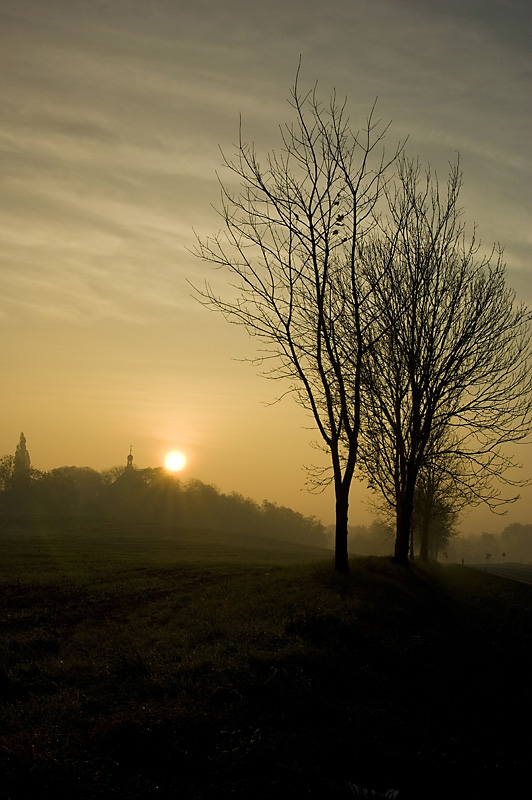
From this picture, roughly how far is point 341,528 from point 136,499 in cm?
13250

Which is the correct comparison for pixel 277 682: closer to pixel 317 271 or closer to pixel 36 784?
pixel 36 784

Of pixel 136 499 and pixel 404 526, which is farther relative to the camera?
pixel 136 499

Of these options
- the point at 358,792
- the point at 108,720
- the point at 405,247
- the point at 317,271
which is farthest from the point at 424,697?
the point at 405,247

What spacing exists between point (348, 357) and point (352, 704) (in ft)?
51.9

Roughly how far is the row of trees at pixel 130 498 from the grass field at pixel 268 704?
120m

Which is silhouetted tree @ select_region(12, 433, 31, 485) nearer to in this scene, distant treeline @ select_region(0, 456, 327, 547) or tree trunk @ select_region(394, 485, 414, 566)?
distant treeline @ select_region(0, 456, 327, 547)

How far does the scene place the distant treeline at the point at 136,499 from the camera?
433 feet

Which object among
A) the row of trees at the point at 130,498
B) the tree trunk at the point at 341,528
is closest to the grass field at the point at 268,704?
the tree trunk at the point at 341,528

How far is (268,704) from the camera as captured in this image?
6.76 m

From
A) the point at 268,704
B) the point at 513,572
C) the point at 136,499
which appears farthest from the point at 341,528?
the point at 136,499

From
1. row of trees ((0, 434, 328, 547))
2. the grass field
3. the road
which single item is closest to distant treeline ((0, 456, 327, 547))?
row of trees ((0, 434, 328, 547))

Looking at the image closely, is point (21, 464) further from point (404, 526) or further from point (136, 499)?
point (404, 526)

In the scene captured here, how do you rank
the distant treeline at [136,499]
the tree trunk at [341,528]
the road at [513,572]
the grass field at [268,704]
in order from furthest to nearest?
the distant treeline at [136,499], the road at [513,572], the tree trunk at [341,528], the grass field at [268,704]

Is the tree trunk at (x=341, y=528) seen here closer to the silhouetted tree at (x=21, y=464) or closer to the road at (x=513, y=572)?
the road at (x=513, y=572)
